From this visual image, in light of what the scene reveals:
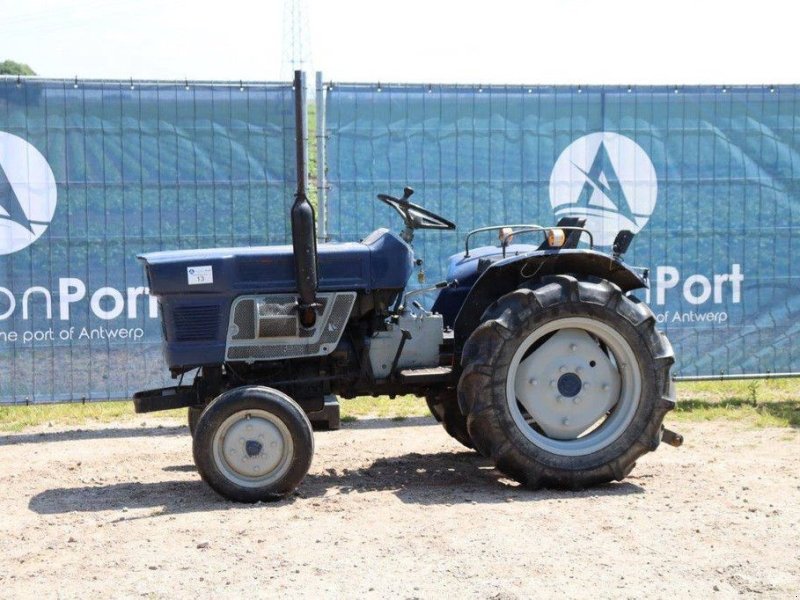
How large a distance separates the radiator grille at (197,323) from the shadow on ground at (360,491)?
0.93m

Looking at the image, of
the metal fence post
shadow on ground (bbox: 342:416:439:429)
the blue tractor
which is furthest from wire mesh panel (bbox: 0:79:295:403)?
the blue tractor

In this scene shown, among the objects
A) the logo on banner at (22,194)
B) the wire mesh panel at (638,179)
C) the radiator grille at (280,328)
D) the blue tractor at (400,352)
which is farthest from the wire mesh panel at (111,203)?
the radiator grille at (280,328)

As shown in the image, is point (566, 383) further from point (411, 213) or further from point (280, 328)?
point (280, 328)

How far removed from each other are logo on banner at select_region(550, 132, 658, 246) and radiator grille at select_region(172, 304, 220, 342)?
423cm

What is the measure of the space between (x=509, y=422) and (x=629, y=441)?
0.74 m

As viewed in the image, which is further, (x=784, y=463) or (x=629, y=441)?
(x=784, y=463)

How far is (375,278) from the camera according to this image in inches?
273

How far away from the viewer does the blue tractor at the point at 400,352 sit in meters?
6.50

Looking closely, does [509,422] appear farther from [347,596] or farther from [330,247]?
[347,596]

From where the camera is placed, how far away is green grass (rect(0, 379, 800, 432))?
9719 millimetres

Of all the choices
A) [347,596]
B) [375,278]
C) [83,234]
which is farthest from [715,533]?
[83,234]

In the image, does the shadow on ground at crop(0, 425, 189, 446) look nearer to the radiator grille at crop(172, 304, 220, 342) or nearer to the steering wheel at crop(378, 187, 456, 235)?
the radiator grille at crop(172, 304, 220, 342)

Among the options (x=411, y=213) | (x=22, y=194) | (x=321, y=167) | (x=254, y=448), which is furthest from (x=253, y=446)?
(x=22, y=194)

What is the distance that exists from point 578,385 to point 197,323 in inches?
90.7
